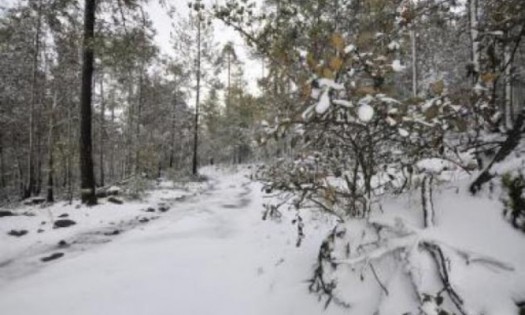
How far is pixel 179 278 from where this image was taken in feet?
16.5

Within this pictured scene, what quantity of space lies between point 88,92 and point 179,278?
8962mm

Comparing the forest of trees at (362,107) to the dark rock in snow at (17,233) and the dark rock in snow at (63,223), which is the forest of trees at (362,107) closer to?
the dark rock in snow at (63,223)

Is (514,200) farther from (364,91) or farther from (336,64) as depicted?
(336,64)

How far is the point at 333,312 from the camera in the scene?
3.10 metres

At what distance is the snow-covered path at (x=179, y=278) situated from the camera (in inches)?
161

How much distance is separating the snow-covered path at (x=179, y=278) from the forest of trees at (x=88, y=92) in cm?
241

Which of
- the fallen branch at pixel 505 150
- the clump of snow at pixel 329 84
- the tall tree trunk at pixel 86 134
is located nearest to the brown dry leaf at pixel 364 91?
the clump of snow at pixel 329 84

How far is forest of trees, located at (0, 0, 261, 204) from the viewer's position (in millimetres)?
11771

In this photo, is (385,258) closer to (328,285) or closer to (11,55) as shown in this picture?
(328,285)

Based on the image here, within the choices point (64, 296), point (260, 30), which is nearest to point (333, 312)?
point (64, 296)

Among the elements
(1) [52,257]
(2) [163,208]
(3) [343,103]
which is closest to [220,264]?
(1) [52,257]

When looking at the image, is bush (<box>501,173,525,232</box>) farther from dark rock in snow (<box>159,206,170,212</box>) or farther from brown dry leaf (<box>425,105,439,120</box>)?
dark rock in snow (<box>159,206,170,212</box>)

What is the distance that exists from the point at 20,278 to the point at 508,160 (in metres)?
6.10

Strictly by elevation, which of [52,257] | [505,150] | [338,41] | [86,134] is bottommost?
[52,257]
